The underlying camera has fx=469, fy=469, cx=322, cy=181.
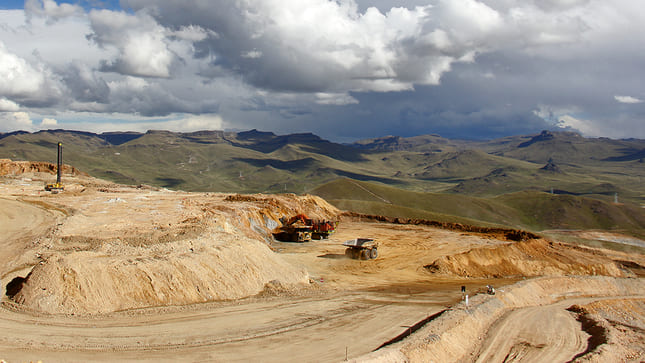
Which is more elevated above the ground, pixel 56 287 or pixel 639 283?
pixel 56 287

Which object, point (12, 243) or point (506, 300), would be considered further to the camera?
point (12, 243)

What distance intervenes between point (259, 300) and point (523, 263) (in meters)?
36.3

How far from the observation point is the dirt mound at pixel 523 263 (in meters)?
52.4

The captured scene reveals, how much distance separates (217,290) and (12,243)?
2090 centimetres

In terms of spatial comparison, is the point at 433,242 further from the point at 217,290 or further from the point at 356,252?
the point at 217,290

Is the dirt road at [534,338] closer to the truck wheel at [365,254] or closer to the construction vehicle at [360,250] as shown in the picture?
the truck wheel at [365,254]

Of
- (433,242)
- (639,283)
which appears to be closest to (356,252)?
(433,242)

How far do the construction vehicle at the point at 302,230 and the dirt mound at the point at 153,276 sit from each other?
24.6 metres

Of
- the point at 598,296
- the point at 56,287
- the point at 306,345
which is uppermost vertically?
the point at 56,287

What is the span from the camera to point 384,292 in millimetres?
38281

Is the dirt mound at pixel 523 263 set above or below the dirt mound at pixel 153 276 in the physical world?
below

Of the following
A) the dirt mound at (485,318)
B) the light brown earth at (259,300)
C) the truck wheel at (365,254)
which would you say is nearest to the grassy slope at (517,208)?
the truck wheel at (365,254)

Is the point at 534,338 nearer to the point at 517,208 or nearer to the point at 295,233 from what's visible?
the point at 295,233

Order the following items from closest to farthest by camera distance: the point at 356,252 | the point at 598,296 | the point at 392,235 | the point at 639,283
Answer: the point at 598,296, the point at 639,283, the point at 356,252, the point at 392,235
